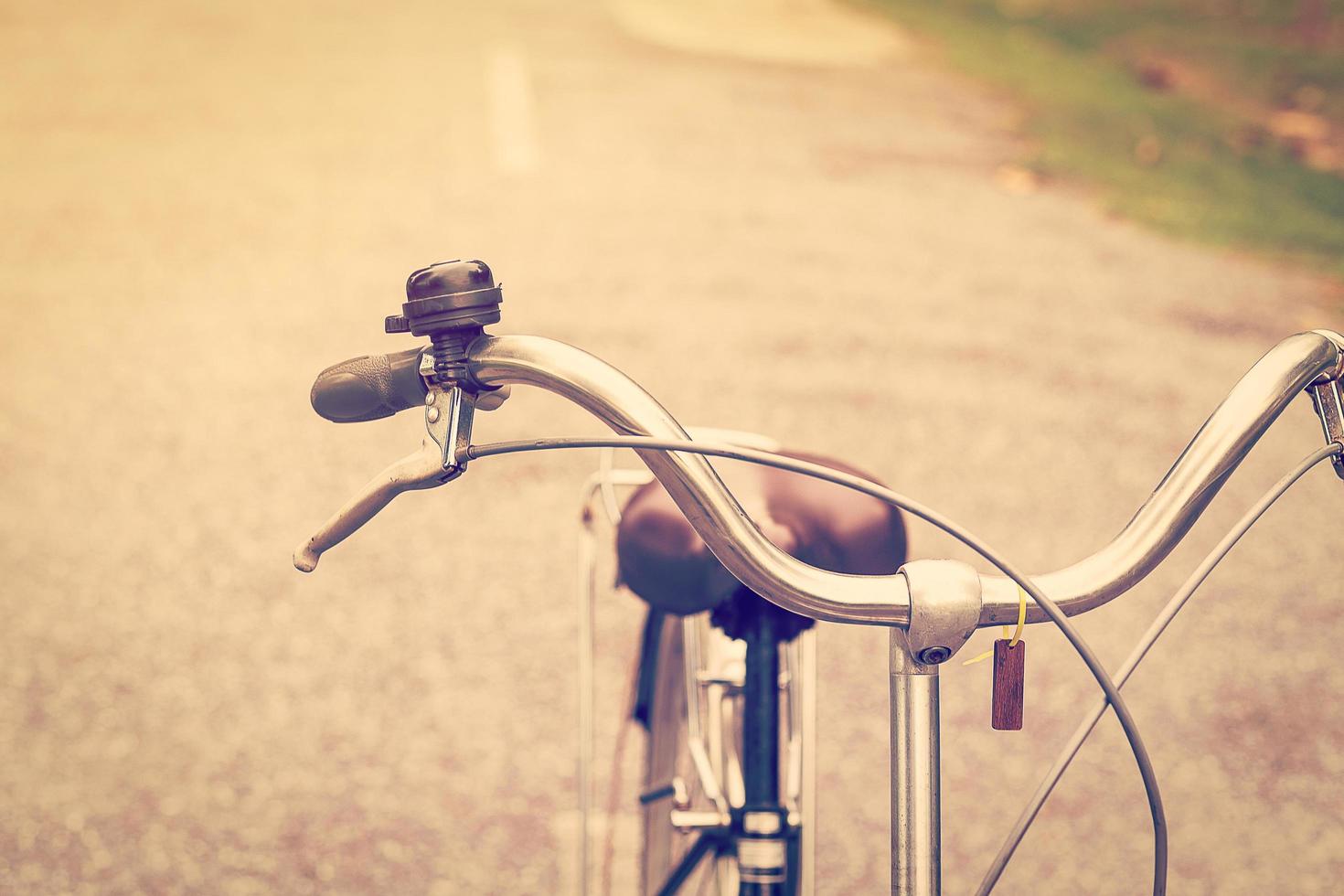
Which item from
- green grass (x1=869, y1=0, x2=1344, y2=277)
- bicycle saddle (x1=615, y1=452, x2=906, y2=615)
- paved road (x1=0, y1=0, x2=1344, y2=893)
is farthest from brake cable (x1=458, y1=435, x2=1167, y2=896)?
green grass (x1=869, y1=0, x2=1344, y2=277)

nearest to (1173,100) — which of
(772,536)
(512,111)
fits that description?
(512,111)

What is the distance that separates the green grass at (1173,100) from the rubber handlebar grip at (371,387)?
20.4ft

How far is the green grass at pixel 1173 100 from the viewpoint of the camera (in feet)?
23.0

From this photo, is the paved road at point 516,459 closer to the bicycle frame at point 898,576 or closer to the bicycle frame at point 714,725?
the bicycle frame at point 714,725

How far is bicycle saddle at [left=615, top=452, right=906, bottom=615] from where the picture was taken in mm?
1518

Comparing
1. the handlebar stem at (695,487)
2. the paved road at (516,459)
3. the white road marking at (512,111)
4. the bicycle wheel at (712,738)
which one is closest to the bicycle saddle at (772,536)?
the bicycle wheel at (712,738)

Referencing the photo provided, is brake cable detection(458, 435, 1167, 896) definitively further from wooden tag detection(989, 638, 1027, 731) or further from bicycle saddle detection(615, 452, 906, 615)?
bicycle saddle detection(615, 452, 906, 615)

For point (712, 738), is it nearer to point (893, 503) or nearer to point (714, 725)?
point (714, 725)

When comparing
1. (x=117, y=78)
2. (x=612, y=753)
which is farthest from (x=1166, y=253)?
(x=117, y=78)

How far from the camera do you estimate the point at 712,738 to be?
187cm

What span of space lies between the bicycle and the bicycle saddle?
1.49 feet

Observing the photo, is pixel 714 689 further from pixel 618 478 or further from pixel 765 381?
pixel 765 381

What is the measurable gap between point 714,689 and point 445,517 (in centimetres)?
228

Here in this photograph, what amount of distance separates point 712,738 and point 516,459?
2634 millimetres
